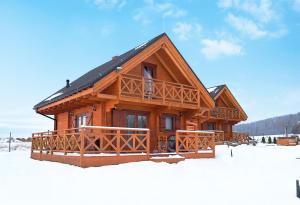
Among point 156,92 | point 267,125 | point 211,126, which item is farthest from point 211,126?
point 267,125

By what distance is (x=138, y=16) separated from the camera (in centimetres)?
1203

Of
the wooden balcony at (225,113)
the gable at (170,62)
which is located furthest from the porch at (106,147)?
the wooden balcony at (225,113)

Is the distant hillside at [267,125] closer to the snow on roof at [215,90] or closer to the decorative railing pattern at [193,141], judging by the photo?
the snow on roof at [215,90]

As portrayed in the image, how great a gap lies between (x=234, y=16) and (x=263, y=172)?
6.46 m

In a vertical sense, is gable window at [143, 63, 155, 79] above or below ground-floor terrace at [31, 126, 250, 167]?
above

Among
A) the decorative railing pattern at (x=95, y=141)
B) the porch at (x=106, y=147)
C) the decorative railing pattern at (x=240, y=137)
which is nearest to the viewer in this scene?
the porch at (x=106, y=147)

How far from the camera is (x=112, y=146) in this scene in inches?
508

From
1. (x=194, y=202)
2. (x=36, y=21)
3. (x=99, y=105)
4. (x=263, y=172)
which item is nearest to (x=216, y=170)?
(x=263, y=172)

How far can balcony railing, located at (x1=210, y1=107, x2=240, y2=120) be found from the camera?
3352 centimetres

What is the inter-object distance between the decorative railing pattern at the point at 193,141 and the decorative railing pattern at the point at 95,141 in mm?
1721

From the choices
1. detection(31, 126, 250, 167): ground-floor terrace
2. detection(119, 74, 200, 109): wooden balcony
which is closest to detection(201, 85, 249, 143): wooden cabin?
detection(119, 74, 200, 109): wooden balcony

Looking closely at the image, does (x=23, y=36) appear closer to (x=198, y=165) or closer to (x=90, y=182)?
(x=90, y=182)

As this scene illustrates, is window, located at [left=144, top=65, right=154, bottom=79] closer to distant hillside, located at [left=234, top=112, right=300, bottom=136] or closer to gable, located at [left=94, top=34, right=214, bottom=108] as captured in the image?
gable, located at [left=94, top=34, right=214, bottom=108]

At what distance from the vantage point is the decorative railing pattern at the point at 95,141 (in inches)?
505
